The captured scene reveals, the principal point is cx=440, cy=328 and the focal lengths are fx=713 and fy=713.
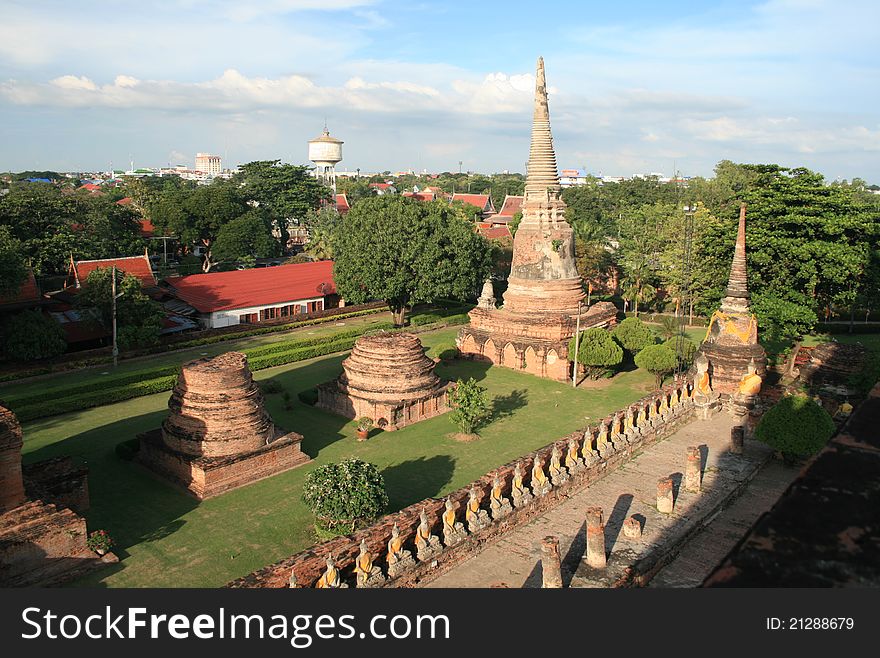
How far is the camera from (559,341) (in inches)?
1213

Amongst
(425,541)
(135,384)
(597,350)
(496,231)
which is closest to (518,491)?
(425,541)

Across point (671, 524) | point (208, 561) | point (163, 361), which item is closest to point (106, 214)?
point (163, 361)

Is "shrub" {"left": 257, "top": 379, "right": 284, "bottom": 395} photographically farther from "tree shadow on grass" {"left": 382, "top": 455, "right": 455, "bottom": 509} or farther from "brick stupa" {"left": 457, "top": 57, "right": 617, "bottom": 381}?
"brick stupa" {"left": 457, "top": 57, "right": 617, "bottom": 381}

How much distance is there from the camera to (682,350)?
93.3ft

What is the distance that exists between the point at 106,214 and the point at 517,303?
3185 centimetres

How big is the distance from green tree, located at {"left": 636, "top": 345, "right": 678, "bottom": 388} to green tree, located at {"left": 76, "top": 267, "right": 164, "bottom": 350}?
21.5 metres

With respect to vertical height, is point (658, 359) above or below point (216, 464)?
above

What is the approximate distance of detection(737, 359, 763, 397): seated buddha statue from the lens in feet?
81.0

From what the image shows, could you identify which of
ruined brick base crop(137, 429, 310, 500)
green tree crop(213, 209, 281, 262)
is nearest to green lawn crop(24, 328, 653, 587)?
ruined brick base crop(137, 429, 310, 500)

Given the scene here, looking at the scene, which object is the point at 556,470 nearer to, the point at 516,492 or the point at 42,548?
the point at 516,492

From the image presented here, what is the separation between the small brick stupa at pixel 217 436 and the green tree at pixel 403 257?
16837 millimetres

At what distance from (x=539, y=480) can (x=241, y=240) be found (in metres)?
42.1

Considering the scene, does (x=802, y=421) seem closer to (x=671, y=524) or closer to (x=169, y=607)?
(x=671, y=524)

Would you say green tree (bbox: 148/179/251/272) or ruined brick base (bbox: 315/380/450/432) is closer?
ruined brick base (bbox: 315/380/450/432)
